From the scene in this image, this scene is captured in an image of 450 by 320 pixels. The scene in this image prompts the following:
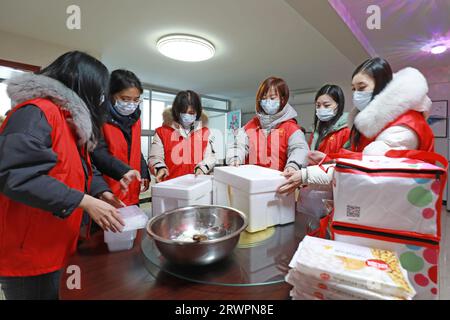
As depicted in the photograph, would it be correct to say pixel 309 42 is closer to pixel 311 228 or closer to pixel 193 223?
pixel 311 228

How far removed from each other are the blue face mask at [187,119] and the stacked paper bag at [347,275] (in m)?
1.37

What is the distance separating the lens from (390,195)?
0.53 metres

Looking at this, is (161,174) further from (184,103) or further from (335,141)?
(335,141)

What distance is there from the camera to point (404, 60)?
3271 mm

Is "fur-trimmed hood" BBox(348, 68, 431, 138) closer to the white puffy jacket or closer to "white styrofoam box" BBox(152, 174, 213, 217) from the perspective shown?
the white puffy jacket

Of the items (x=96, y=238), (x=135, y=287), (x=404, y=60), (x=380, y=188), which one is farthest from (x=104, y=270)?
(x=404, y=60)

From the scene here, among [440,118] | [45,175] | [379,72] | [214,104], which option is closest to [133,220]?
[45,175]

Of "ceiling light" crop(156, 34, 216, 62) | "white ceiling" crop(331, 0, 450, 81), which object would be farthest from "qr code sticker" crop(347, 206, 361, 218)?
"ceiling light" crop(156, 34, 216, 62)

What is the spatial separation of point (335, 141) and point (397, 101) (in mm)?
649

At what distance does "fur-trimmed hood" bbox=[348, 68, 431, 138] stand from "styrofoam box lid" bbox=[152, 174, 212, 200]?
2.32ft

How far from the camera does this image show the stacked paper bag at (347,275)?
0.40 m

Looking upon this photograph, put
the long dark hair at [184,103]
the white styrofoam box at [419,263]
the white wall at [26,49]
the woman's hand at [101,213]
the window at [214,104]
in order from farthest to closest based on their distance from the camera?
the window at [214,104] < the white wall at [26,49] < the long dark hair at [184,103] < the woman's hand at [101,213] < the white styrofoam box at [419,263]

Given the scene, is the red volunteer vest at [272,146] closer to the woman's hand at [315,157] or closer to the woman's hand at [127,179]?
the woman's hand at [315,157]

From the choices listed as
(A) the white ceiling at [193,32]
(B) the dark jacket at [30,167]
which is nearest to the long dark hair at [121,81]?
(B) the dark jacket at [30,167]
